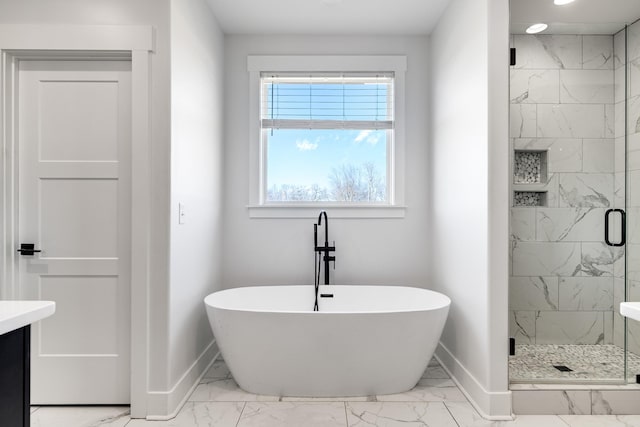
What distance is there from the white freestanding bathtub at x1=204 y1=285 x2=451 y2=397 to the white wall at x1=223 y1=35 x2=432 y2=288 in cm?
92

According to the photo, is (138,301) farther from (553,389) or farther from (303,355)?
(553,389)

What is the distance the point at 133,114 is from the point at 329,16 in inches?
66.5

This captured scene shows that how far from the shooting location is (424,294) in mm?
3047

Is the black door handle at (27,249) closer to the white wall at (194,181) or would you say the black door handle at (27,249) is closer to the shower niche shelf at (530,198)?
the white wall at (194,181)

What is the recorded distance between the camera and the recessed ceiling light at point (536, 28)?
2439 millimetres

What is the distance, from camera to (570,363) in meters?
2.54

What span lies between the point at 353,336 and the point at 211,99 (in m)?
1.97

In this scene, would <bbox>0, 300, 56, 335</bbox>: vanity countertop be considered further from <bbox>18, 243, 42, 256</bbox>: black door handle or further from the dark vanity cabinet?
<bbox>18, 243, 42, 256</bbox>: black door handle

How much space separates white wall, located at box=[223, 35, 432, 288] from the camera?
11.3ft

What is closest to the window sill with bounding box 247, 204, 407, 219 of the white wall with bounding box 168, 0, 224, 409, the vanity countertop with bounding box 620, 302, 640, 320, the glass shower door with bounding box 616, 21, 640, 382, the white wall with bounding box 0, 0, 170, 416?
the white wall with bounding box 168, 0, 224, 409

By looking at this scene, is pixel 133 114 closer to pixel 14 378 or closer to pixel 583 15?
pixel 14 378

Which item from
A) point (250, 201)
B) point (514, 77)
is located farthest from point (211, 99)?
point (514, 77)

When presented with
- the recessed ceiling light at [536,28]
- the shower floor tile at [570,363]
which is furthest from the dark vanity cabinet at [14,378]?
the recessed ceiling light at [536,28]

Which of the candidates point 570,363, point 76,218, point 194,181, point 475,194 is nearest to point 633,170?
→ point 475,194
